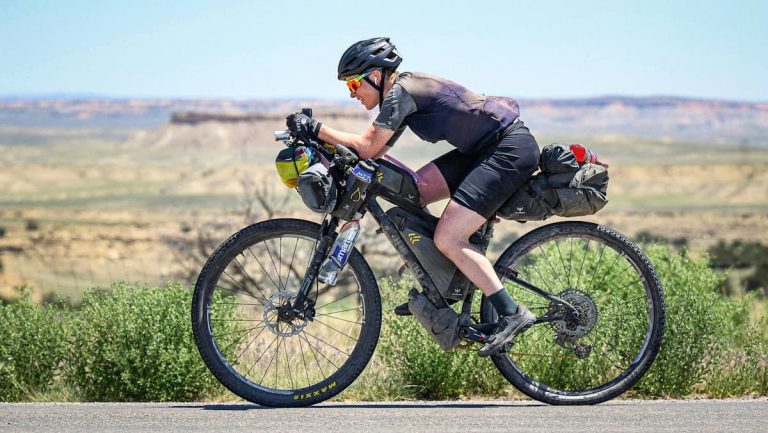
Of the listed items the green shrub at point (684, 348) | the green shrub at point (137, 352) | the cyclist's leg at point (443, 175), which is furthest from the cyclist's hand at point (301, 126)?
the green shrub at point (684, 348)

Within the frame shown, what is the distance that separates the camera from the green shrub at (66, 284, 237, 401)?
654 centimetres

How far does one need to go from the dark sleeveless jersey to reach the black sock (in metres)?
0.80

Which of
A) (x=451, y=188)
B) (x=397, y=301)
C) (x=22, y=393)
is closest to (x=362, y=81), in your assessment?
(x=451, y=188)

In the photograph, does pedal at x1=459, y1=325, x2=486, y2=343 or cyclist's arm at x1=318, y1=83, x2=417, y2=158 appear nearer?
cyclist's arm at x1=318, y1=83, x2=417, y2=158

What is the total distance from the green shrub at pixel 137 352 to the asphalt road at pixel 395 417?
1.14ft

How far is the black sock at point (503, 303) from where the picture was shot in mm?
5918

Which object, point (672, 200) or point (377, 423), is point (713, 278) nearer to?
point (377, 423)

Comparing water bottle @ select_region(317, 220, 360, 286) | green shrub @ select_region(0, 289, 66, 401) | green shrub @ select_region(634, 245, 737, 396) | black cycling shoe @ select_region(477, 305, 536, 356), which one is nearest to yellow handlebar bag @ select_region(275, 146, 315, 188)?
water bottle @ select_region(317, 220, 360, 286)

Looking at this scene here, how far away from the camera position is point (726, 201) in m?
141

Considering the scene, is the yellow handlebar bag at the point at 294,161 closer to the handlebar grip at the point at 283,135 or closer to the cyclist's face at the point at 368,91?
the handlebar grip at the point at 283,135

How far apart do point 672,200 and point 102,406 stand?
14755cm

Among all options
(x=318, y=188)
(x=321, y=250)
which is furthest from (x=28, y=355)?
(x=318, y=188)

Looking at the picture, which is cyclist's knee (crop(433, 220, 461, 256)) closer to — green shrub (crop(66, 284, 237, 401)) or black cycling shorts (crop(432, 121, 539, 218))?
black cycling shorts (crop(432, 121, 539, 218))

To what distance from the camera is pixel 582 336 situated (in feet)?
20.4
